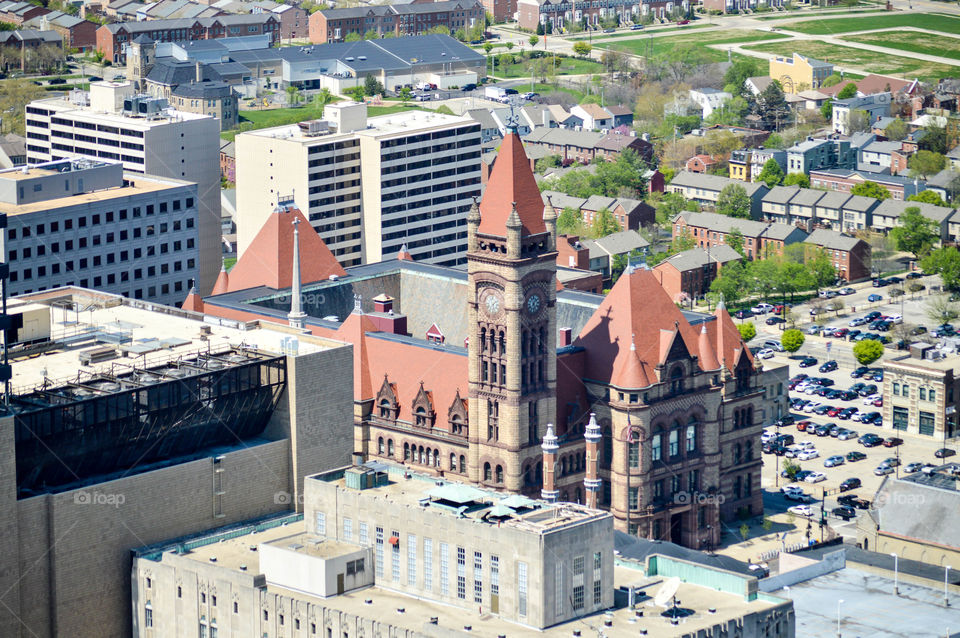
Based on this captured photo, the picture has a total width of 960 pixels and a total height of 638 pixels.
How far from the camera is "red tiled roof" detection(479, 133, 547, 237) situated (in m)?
172

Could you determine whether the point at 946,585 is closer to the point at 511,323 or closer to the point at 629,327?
the point at 629,327

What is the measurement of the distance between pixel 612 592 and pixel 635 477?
56.1 metres

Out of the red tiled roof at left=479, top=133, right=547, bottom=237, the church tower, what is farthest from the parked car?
the red tiled roof at left=479, top=133, right=547, bottom=237

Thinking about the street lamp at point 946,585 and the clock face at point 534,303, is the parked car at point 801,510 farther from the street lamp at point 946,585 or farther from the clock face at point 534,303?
the street lamp at point 946,585

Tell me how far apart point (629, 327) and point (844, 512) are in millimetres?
30711

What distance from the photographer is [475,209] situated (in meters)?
173

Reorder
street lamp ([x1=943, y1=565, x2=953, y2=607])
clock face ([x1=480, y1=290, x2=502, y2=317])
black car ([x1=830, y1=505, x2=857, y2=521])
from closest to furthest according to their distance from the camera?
street lamp ([x1=943, y1=565, x2=953, y2=607]) → clock face ([x1=480, y1=290, x2=502, y2=317]) → black car ([x1=830, y1=505, x2=857, y2=521])

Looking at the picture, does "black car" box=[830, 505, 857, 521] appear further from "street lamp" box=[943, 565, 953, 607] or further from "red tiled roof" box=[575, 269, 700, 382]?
"street lamp" box=[943, 565, 953, 607]

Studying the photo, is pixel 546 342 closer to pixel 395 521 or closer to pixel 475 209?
pixel 475 209

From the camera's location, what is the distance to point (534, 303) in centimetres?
17325

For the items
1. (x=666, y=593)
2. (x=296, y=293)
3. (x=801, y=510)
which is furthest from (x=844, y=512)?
(x=666, y=593)

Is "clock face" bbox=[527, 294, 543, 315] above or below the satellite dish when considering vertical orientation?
above

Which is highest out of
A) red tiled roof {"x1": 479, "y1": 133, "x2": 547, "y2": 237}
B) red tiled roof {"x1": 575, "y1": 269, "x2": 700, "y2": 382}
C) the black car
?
red tiled roof {"x1": 479, "y1": 133, "x2": 547, "y2": 237}

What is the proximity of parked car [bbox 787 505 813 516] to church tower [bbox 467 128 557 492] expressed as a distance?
28377 mm
